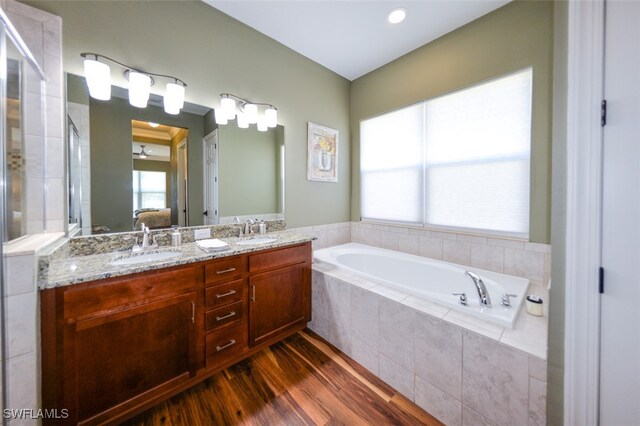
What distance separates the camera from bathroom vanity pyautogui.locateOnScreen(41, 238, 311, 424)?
1.06m

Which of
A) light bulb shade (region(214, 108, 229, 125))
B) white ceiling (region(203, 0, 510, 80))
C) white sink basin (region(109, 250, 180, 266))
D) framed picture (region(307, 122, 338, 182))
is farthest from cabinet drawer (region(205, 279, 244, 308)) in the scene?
white ceiling (region(203, 0, 510, 80))

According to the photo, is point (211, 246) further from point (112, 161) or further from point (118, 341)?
point (112, 161)

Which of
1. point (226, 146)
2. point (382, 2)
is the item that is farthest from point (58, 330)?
point (382, 2)

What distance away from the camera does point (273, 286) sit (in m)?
1.82

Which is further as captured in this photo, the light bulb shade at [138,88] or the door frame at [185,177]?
the door frame at [185,177]

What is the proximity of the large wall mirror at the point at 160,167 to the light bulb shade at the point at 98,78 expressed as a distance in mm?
61

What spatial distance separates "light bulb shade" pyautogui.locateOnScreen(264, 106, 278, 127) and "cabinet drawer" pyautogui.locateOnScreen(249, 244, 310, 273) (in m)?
1.25

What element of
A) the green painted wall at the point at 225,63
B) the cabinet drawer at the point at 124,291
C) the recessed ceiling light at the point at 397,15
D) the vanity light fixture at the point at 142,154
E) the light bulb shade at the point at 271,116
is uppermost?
the recessed ceiling light at the point at 397,15

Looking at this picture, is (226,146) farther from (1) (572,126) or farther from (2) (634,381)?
(2) (634,381)

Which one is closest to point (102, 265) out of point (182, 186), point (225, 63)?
point (182, 186)

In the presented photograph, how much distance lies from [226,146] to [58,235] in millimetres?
1261

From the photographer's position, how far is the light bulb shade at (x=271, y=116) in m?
2.28

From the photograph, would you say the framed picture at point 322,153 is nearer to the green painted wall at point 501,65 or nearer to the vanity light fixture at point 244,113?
the vanity light fixture at point 244,113

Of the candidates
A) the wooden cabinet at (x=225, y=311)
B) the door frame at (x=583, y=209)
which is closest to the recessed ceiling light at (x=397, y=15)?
the door frame at (x=583, y=209)
